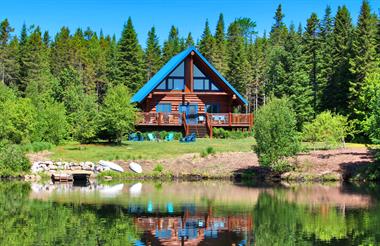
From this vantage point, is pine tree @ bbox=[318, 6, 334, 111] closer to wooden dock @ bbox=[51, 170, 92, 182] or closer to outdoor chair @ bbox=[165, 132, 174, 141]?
outdoor chair @ bbox=[165, 132, 174, 141]

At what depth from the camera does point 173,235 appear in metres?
19.2

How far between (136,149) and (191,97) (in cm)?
1507

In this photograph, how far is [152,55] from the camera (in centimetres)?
9638

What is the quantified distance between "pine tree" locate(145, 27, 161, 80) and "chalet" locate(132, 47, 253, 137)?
37509mm

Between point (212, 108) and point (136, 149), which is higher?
point (212, 108)

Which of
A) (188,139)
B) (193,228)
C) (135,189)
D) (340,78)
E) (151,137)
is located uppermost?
(340,78)

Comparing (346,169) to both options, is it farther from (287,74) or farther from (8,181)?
(287,74)

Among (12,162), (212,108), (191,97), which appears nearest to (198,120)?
(191,97)

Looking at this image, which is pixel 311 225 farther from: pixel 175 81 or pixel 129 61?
pixel 129 61

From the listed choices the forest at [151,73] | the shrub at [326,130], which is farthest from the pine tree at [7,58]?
the shrub at [326,130]

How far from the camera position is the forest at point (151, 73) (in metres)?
42.8

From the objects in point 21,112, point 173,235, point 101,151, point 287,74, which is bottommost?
point 173,235

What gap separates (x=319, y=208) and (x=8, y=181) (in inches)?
750

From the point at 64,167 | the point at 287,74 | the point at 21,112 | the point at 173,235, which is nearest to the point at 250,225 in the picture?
the point at 173,235
